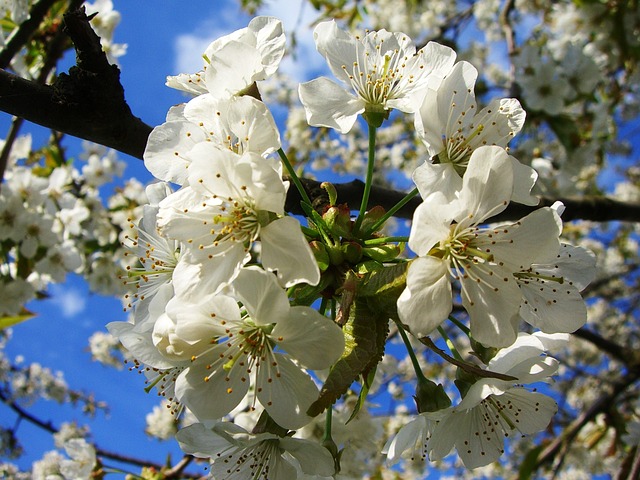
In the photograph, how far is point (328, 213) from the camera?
1379mm

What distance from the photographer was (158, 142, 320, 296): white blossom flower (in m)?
1.13

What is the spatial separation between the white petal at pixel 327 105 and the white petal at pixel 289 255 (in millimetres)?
366

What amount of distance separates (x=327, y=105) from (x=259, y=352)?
0.68 m

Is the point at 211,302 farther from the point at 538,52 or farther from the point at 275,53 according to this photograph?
the point at 538,52

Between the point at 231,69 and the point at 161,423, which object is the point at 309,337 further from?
the point at 161,423

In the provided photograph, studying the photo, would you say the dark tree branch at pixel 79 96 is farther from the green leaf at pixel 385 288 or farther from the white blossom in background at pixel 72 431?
the white blossom in background at pixel 72 431

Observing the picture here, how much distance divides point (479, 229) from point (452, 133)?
0.28m

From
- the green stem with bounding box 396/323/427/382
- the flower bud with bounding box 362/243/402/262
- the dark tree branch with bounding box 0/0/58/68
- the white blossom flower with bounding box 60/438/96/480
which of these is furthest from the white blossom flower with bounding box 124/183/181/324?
the white blossom flower with bounding box 60/438/96/480

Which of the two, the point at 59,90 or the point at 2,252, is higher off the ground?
the point at 2,252

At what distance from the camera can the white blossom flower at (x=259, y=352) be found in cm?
112

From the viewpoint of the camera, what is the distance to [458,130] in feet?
4.46

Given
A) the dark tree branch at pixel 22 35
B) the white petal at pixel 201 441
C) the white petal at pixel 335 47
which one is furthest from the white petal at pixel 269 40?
the dark tree branch at pixel 22 35

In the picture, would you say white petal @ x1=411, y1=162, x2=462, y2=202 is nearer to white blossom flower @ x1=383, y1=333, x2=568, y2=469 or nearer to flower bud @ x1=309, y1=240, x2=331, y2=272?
flower bud @ x1=309, y1=240, x2=331, y2=272

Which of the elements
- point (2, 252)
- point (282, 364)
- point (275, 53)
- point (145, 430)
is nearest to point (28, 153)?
point (2, 252)
